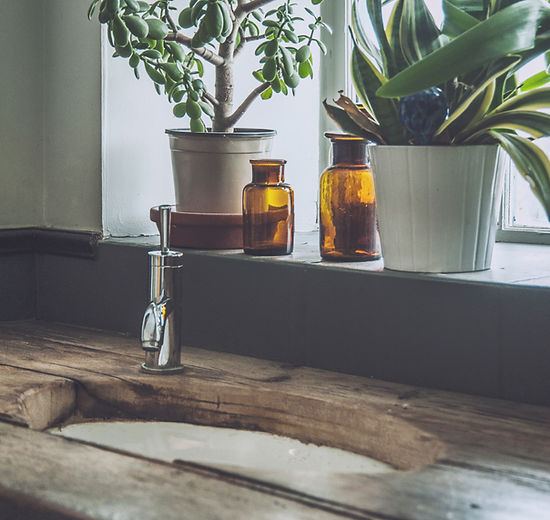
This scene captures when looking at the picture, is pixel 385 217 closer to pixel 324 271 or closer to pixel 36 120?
pixel 324 271

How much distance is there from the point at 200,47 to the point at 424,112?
1.50ft

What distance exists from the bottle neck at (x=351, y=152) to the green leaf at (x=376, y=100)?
0.09 metres

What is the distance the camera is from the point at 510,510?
0.68 metres

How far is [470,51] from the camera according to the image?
86 cm

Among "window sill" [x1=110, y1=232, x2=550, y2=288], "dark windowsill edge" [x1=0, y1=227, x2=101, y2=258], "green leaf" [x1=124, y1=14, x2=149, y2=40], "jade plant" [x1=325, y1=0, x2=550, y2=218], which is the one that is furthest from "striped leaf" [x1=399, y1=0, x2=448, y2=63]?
"dark windowsill edge" [x1=0, y1=227, x2=101, y2=258]

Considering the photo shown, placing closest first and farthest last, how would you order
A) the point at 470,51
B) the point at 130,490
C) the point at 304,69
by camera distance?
the point at 130,490, the point at 470,51, the point at 304,69

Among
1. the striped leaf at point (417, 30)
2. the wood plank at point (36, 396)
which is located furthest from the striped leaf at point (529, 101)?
the wood plank at point (36, 396)

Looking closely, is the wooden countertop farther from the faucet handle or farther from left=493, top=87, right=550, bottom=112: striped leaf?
left=493, top=87, right=550, bottom=112: striped leaf

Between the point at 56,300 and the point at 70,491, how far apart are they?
0.81 metres

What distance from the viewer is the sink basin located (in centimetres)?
95

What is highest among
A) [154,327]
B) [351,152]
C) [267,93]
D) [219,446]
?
[267,93]

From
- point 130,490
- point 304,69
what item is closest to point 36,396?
point 130,490

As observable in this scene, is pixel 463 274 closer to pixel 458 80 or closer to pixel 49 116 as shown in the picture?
pixel 458 80

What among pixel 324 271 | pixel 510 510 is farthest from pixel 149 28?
pixel 510 510
